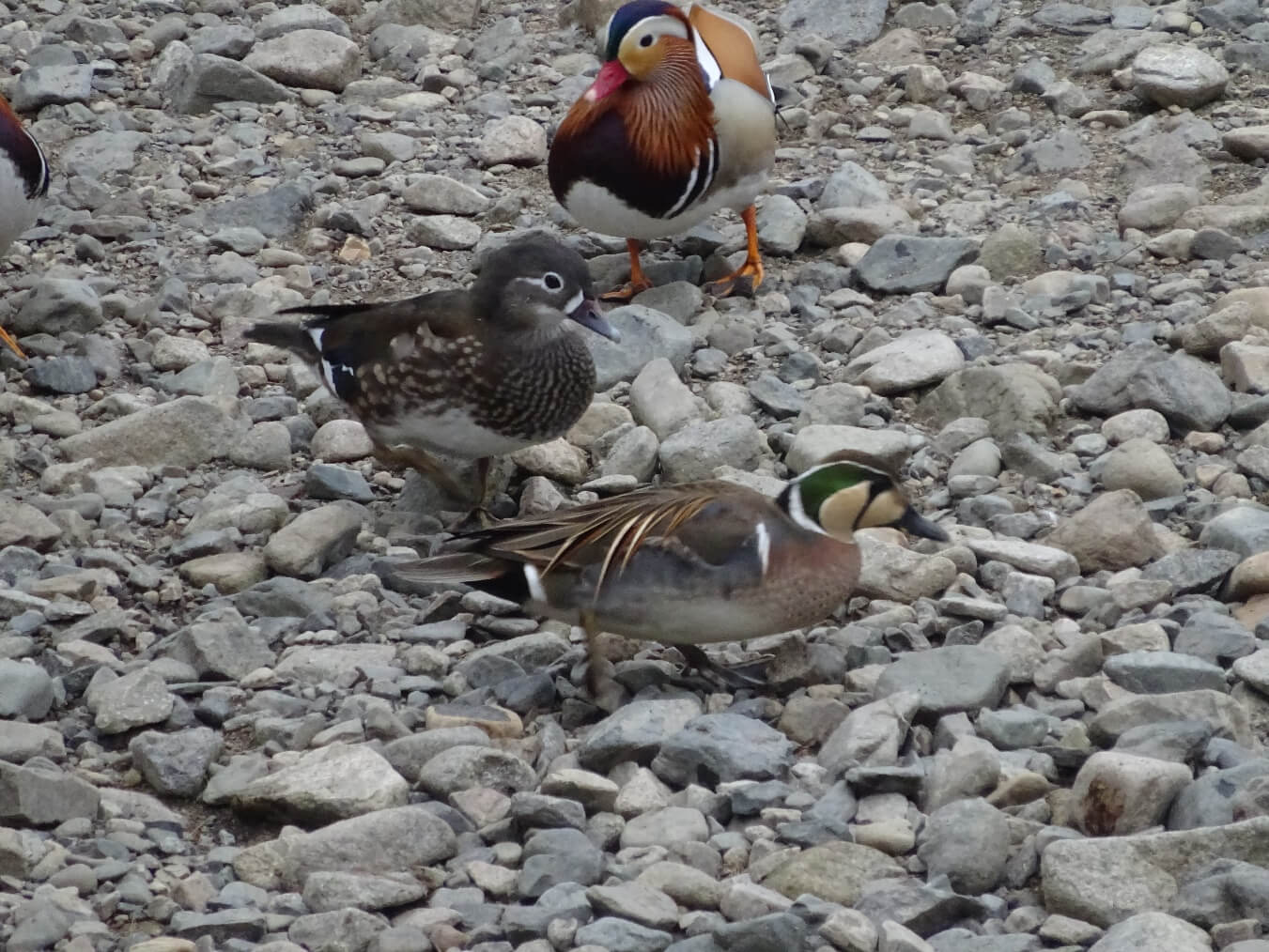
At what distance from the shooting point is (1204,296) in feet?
20.5

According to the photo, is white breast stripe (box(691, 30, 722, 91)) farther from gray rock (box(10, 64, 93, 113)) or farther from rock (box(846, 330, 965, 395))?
gray rock (box(10, 64, 93, 113))

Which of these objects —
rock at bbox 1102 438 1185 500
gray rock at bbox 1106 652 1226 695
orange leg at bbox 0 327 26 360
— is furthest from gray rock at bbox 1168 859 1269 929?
orange leg at bbox 0 327 26 360

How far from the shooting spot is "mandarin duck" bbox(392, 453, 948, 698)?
4215 mm

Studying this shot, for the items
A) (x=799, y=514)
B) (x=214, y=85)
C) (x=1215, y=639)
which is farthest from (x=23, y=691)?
(x=214, y=85)

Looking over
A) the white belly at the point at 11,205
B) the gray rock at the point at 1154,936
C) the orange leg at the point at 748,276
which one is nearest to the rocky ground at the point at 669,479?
the gray rock at the point at 1154,936

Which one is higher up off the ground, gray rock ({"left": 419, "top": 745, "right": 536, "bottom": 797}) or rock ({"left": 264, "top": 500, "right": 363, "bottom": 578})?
gray rock ({"left": 419, "top": 745, "right": 536, "bottom": 797})

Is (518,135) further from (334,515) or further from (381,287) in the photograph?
(334,515)

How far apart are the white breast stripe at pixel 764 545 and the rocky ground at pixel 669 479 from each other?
0.32 metres

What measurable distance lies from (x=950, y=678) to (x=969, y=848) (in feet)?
2.35

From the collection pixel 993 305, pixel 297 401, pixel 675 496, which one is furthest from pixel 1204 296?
pixel 297 401

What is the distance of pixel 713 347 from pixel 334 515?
5.57ft

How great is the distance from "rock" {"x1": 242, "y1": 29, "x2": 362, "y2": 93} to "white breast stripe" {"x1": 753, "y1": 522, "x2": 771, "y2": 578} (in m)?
4.77

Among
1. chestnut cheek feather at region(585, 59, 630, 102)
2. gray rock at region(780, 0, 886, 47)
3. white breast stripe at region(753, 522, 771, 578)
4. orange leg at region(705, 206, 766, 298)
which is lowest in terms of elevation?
orange leg at region(705, 206, 766, 298)

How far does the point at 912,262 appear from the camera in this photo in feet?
21.9
